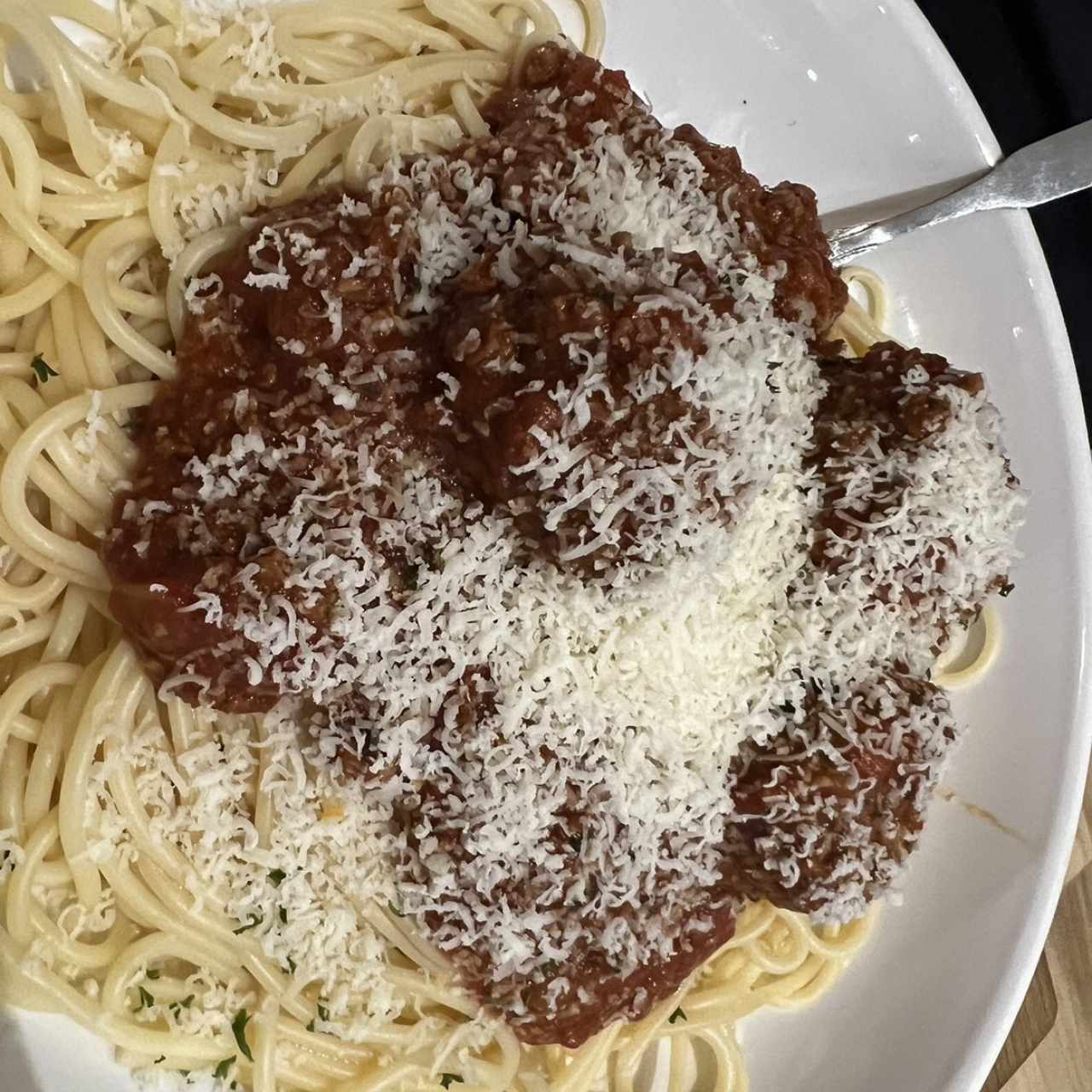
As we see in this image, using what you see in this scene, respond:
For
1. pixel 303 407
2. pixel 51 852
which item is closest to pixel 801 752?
pixel 303 407

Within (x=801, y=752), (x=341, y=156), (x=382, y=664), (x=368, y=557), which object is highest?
(x=341, y=156)

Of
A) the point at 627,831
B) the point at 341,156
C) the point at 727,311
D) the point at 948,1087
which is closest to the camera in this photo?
the point at 727,311

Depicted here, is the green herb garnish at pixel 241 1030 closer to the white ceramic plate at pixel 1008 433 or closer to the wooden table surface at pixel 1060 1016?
the white ceramic plate at pixel 1008 433

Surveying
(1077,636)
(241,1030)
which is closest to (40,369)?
(241,1030)

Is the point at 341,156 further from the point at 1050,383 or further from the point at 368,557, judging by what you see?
the point at 1050,383

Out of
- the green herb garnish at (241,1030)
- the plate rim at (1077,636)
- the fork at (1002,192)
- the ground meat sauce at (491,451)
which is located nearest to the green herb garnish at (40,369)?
the ground meat sauce at (491,451)

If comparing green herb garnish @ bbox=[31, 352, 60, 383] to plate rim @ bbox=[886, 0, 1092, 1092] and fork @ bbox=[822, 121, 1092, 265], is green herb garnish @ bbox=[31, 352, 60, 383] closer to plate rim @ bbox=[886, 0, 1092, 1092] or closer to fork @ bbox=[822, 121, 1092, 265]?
fork @ bbox=[822, 121, 1092, 265]
